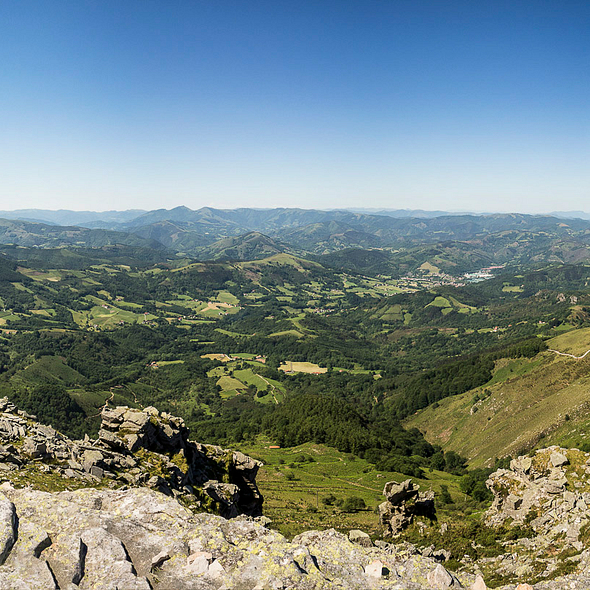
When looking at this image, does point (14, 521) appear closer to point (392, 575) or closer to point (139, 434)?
point (392, 575)

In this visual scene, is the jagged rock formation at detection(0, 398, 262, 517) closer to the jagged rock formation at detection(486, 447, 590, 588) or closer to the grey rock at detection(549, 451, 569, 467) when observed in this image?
the jagged rock formation at detection(486, 447, 590, 588)

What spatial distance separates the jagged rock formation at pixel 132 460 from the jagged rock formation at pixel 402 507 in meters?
22.3

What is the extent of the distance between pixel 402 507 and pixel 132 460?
140ft

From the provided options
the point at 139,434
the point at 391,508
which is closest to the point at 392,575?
the point at 139,434

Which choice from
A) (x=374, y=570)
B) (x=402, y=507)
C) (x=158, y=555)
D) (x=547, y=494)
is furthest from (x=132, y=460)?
(x=547, y=494)

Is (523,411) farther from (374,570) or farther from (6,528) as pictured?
(6,528)

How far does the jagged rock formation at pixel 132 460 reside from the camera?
115ft

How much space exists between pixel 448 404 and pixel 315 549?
668 ft

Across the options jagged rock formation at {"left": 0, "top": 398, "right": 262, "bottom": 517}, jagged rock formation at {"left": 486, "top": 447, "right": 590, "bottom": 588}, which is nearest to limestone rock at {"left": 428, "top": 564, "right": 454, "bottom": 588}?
jagged rock formation at {"left": 486, "top": 447, "right": 590, "bottom": 588}

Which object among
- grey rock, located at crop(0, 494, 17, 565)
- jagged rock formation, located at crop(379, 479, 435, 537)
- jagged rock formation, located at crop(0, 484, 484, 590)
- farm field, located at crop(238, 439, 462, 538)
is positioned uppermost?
grey rock, located at crop(0, 494, 17, 565)

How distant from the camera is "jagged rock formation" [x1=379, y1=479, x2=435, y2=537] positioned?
57.6m

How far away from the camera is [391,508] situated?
59.6m

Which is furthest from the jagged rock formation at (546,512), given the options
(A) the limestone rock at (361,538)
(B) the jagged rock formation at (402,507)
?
(A) the limestone rock at (361,538)

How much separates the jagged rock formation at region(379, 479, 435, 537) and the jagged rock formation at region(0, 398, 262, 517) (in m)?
22.3
